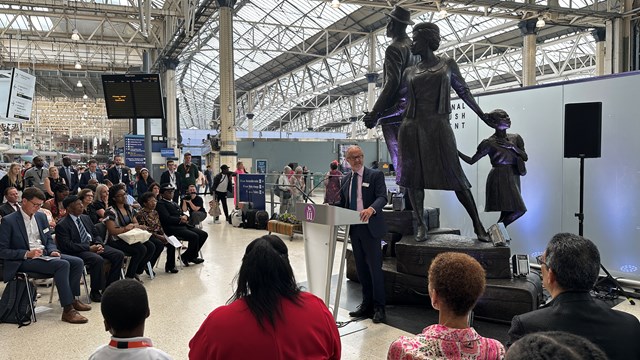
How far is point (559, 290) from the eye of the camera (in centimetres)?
187

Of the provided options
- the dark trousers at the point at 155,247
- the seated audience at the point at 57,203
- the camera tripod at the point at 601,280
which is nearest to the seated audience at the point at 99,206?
the dark trousers at the point at 155,247

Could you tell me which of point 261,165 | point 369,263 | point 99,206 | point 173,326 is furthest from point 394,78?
point 261,165

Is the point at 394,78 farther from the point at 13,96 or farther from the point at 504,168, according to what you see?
the point at 13,96

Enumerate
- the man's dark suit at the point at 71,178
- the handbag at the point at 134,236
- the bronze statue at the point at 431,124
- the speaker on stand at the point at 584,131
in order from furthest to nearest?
the man's dark suit at the point at 71,178 → the handbag at the point at 134,236 → the speaker on stand at the point at 584,131 → the bronze statue at the point at 431,124

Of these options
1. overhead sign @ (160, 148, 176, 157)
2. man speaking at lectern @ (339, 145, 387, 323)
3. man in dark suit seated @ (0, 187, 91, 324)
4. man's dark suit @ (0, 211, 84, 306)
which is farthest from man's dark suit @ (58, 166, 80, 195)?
man speaking at lectern @ (339, 145, 387, 323)

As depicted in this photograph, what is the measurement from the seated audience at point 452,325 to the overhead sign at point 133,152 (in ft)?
42.3

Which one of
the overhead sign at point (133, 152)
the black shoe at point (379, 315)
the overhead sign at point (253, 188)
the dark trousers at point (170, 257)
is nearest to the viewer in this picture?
the black shoe at point (379, 315)

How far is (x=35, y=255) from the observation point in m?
4.67

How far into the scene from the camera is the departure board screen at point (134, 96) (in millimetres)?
9344

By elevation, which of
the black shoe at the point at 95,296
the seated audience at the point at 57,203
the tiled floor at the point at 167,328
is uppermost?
the seated audience at the point at 57,203

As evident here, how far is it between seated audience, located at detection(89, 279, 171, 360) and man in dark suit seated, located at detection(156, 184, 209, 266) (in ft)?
17.9

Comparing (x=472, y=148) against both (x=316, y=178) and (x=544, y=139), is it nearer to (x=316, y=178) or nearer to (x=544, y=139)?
(x=544, y=139)

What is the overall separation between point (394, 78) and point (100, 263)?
3.91 m

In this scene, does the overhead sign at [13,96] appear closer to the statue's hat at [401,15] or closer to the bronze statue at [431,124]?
the statue's hat at [401,15]
